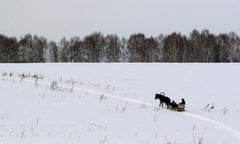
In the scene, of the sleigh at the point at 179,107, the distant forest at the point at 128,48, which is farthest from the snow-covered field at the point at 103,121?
the distant forest at the point at 128,48

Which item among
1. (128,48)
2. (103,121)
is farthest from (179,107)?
(128,48)

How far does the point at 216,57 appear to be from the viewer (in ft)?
298

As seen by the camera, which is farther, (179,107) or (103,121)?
(179,107)

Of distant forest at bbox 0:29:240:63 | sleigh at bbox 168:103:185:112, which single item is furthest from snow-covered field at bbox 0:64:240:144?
distant forest at bbox 0:29:240:63

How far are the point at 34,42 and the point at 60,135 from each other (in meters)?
97.6

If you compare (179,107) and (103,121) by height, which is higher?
(103,121)

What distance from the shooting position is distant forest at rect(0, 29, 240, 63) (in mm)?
92312

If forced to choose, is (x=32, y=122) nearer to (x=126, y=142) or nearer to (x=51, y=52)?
(x=126, y=142)

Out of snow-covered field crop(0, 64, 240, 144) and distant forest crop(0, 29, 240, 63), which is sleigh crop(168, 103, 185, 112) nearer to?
snow-covered field crop(0, 64, 240, 144)

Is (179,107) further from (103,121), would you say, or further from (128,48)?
(128,48)

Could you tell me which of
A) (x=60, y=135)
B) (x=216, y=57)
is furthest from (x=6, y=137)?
(x=216, y=57)

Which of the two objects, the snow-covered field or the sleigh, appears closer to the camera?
the snow-covered field

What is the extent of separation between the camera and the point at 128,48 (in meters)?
99.6

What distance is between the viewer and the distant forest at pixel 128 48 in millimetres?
92312
